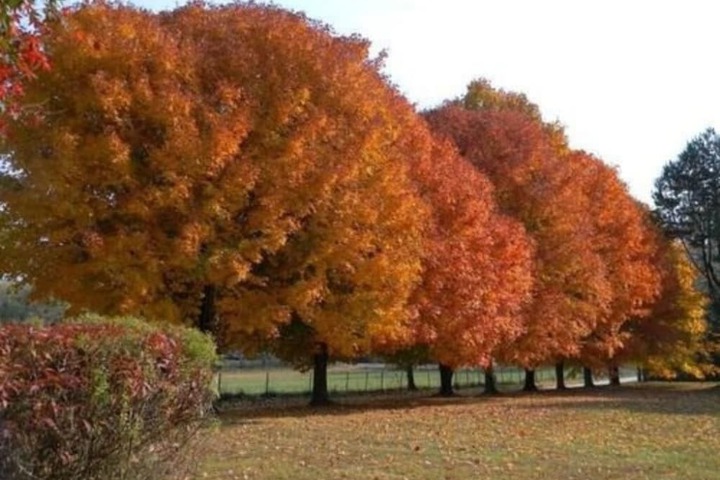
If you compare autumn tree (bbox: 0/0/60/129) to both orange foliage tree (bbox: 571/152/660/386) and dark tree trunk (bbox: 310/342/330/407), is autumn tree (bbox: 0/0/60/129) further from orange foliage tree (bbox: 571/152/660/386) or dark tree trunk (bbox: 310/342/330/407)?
orange foliage tree (bbox: 571/152/660/386)

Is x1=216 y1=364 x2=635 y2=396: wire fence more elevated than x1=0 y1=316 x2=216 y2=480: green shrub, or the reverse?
x1=216 y1=364 x2=635 y2=396: wire fence

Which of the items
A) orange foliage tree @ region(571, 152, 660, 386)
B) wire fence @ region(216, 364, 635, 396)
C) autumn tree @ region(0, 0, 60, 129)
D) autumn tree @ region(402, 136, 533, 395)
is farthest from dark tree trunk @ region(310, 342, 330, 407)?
autumn tree @ region(0, 0, 60, 129)

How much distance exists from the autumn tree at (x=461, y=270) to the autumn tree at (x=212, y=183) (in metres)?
2.85

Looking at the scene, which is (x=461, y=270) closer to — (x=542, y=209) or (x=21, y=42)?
(x=542, y=209)

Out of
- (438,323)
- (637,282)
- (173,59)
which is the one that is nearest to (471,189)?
(438,323)

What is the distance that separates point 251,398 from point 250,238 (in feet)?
54.5

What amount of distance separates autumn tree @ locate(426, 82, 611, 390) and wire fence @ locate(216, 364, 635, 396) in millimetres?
11749

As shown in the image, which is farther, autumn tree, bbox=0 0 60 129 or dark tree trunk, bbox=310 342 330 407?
dark tree trunk, bbox=310 342 330 407

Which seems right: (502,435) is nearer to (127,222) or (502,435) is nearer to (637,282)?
(127,222)

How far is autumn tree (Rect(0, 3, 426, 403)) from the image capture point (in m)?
20.4

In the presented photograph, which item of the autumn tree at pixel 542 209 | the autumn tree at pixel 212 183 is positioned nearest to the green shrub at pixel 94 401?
the autumn tree at pixel 212 183

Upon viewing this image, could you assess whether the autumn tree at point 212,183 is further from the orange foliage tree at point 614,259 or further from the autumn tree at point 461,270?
the orange foliage tree at point 614,259

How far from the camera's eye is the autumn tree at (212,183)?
2036 centimetres

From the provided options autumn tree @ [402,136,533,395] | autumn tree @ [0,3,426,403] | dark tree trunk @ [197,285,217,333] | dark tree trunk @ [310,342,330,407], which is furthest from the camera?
dark tree trunk @ [310,342,330,407]
